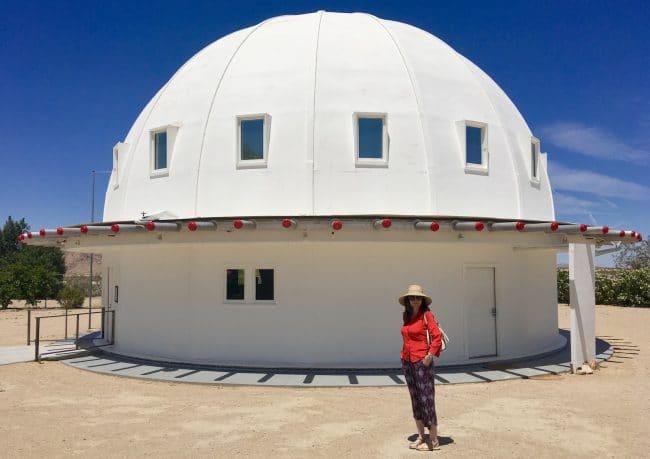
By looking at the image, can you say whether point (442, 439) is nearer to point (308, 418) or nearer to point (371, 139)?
point (308, 418)

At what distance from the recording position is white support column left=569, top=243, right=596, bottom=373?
11758 mm

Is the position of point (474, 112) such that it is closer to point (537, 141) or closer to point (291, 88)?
point (537, 141)

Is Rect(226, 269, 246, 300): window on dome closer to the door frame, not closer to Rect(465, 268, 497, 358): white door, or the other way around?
the door frame

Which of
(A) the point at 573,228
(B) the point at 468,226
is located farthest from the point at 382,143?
(A) the point at 573,228

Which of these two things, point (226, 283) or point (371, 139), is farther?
point (371, 139)

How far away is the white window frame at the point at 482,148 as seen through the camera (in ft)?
43.2

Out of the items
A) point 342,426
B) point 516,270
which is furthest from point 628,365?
point 342,426

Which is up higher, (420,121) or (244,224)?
(420,121)

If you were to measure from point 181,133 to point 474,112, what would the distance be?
7339 mm

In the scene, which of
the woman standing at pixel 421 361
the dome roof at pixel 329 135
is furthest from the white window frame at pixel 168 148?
the woman standing at pixel 421 361

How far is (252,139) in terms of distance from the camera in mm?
12875

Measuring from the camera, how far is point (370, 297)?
39.1 feet

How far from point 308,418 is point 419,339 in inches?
97.6

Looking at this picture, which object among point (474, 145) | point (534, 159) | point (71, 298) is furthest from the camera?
point (71, 298)
